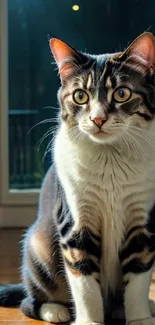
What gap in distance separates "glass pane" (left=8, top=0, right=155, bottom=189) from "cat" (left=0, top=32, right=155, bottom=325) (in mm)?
1321

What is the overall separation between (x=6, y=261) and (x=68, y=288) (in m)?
0.60

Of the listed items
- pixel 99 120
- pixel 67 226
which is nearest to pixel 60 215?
pixel 67 226

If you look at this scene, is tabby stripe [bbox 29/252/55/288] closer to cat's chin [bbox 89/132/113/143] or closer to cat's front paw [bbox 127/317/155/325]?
cat's front paw [bbox 127/317/155/325]

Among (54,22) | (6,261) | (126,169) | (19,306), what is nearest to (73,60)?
(126,169)

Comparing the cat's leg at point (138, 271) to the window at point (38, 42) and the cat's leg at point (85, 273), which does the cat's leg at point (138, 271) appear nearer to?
the cat's leg at point (85, 273)

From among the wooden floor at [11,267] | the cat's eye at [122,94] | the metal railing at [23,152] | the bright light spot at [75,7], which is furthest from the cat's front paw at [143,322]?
the bright light spot at [75,7]

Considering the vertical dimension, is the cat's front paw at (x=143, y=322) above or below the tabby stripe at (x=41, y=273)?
below

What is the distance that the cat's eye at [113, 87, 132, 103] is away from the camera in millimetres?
1170

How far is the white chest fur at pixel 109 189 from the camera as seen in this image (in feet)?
4.04

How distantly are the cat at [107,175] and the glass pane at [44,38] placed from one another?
1.32 m

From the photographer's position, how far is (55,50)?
1.25m

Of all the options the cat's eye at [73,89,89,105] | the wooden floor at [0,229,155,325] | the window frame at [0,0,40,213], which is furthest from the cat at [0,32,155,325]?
the window frame at [0,0,40,213]

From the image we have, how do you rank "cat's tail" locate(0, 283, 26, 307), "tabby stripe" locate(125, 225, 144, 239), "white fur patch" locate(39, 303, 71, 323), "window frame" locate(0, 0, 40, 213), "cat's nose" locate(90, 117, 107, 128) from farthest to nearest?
1. "window frame" locate(0, 0, 40, 213)
2. "cat's tail" locate(0, 283, 26, 307)
3. "white fur patch" locate(39, 303, 71, 323)
4. "tabby stripe" locate(125, 225, 144, 239)
5. "cat's nose" locate(90, 117, 107, 128)

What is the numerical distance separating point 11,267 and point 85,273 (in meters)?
0.67
